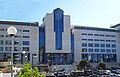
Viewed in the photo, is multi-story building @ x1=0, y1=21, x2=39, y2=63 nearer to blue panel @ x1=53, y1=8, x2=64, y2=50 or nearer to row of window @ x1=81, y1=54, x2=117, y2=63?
blue panel @ x1=53, y1=8, x2=64, y2=50

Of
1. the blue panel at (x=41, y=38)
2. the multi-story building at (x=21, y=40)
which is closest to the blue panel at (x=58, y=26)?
the blue panel at (x=41, y=38)

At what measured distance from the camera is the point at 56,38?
7781 centimetres

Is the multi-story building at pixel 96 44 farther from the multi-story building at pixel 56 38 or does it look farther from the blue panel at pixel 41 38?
the blue panel at pixel 41 38

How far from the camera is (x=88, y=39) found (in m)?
82.8

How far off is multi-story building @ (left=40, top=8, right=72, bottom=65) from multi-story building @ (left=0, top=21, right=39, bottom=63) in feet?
9.11

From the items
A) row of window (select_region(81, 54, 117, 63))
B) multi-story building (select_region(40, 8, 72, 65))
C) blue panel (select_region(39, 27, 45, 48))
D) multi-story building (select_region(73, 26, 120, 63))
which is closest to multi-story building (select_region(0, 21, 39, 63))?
blue panel (select_region(39, 27, 45, 48))

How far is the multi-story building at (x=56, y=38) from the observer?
77125mm

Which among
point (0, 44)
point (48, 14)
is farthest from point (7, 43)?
point (48, 14)

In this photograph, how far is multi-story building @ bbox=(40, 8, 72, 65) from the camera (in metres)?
77.1

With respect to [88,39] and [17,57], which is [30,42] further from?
[88,39]

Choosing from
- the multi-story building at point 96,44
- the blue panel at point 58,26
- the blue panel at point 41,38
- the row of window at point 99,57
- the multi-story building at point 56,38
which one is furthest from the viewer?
the row of window at point 99,57

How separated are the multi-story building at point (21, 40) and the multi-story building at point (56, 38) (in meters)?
2.78

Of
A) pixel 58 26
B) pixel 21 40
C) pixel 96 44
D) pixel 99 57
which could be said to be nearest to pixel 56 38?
pixel 58 26

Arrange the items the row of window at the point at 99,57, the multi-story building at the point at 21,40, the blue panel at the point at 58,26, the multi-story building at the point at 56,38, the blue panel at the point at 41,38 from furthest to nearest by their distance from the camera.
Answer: the row of window at the point at 99,57 < the blue panel at the point at 58,26 < the blue panel at the point at 41,38 < the multi-story building at the point at 56,38 < the multi-story building at the point at 21,40
